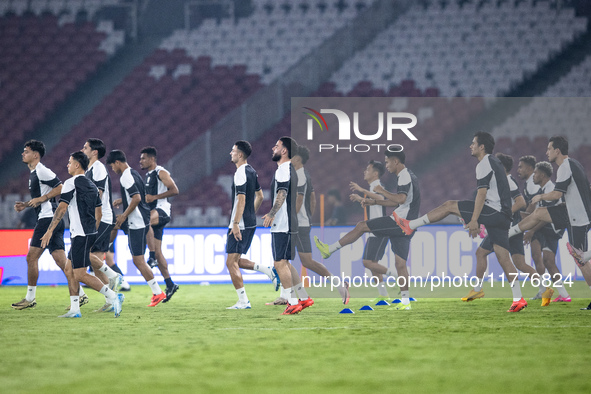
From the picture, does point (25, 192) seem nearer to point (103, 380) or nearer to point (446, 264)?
point (446, 264)

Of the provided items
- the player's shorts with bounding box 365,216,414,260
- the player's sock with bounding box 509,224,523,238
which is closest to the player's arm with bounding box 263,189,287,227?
the player's shorts with bounding box 365,216,414,260

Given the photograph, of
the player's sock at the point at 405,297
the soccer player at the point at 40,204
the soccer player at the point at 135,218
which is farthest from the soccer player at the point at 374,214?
the soccer player at the point at 40,204

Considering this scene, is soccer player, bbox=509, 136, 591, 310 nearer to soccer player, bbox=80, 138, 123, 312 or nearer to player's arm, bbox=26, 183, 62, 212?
soccer player, bbox=80, 138, 123, 312

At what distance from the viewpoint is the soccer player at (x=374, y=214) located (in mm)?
10125

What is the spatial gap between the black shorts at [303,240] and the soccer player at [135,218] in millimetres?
2127

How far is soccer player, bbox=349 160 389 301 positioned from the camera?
1012cm

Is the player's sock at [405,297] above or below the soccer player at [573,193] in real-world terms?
below

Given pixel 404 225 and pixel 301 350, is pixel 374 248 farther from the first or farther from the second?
pixel 301 350

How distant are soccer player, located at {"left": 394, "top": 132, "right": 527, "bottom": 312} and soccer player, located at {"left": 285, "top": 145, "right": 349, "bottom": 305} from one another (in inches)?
59.3

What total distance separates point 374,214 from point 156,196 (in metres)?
3.32

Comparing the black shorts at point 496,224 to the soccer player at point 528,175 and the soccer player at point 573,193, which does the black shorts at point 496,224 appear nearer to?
the soccer player at point 573,193

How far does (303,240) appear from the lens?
1026cm

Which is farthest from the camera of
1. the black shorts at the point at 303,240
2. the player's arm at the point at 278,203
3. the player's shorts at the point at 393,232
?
the black shorts at the point at 303,240

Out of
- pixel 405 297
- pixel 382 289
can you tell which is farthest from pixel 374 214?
pixel 405 297
